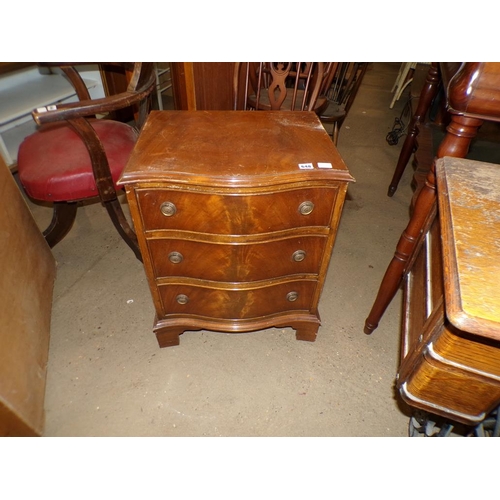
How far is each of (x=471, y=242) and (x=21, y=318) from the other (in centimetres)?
160

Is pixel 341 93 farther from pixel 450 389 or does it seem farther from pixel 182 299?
pixel 450 389

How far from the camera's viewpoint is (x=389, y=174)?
2.95 meters

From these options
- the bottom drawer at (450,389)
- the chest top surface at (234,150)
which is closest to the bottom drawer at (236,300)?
the chest top surface at (234,150)

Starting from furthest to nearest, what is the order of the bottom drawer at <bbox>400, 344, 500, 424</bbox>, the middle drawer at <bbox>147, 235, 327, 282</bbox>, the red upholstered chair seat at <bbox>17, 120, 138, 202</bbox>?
the red upholstered chair seat at <bbox>17, 120, 138, 202</bbox>
the middle drawer at <bbox>147, 235, 327, 282</bbox>
the bottom drawer at <bbox>400, 344, 500, 424</bbox>

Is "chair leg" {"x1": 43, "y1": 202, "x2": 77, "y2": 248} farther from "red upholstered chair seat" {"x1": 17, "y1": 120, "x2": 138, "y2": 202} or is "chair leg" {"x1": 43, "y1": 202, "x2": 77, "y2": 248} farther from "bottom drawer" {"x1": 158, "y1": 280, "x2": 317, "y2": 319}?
"bottom drawer" {"x1": 158, "y1": 280, "x2": 317, "y2": 319}

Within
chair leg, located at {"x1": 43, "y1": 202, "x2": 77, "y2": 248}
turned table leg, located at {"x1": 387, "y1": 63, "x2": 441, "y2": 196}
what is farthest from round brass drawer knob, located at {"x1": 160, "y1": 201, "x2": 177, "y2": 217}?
turned table leg, located at {"x1": 387, "y1": 63, "x2": 441, "y2": 196}

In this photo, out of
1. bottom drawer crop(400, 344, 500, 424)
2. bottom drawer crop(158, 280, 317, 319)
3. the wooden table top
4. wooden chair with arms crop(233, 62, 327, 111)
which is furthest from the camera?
wooden chair with arms crop(233, 62, 327, 111)

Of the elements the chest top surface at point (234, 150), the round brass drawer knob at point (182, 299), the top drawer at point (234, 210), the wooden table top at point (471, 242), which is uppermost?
the wooden table top at point (471, 242)

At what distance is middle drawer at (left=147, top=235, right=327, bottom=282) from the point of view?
1.19 meters

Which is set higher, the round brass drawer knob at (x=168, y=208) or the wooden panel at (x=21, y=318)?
the round brass drawer knob at (x=168, y=208)

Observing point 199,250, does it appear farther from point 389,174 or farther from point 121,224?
point 389,174

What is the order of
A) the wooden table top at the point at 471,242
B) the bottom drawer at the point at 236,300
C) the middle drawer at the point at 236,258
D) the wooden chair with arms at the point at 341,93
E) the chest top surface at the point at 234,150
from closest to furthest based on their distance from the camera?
the wooden table top at the point at 471,242
the chest top surface at the point at 234,150
the middle drawer at the point at 236,258
the bottom drawer at the point at 236,300
the wooden chair with arms at the point at 341,93

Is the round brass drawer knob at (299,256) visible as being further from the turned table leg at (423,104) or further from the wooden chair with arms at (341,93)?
the turned table leg at (423,104)

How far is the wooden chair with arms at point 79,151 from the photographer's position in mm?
1386
